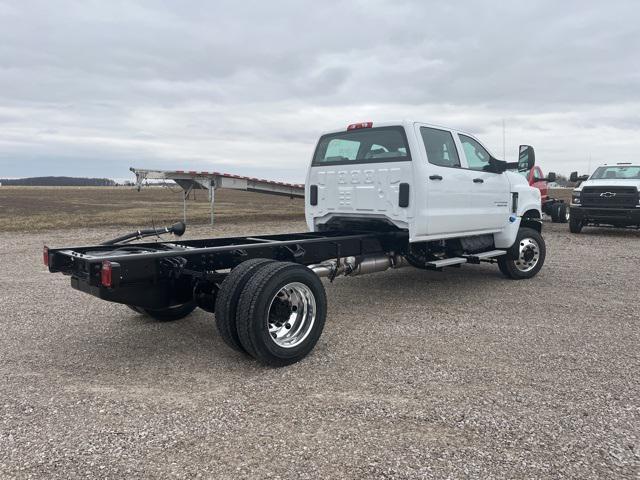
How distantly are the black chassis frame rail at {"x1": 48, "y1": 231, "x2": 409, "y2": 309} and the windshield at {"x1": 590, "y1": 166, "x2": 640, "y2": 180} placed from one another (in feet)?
40.5

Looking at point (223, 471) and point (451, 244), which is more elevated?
point (451, 244)

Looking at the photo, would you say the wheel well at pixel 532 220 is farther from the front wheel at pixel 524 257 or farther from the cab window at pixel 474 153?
the cab window at pixel 474 153

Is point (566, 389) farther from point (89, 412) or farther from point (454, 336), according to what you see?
point (89, 412)

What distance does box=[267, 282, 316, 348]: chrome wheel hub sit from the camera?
4336 mm

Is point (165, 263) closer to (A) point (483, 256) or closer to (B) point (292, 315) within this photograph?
(B) point (292, 315)

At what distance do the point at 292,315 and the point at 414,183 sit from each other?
235 cm

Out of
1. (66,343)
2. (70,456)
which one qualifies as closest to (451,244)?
(66,343)

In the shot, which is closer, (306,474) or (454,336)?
(306,474)

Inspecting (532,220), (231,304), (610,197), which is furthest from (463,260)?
(610,197)


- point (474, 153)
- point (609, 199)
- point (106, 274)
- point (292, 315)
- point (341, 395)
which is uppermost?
point (474, 153)

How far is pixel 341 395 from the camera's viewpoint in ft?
12.0

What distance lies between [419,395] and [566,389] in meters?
1.12

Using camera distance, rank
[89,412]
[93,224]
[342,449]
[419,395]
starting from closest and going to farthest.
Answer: [342,449]
[89,412]
[419,395]
[93,224]

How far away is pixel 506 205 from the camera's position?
7527 mm
